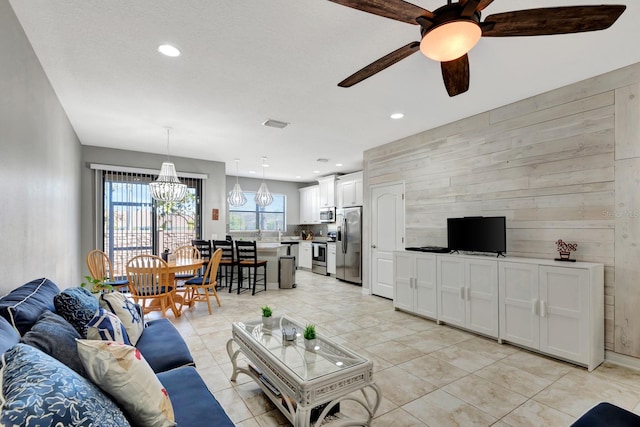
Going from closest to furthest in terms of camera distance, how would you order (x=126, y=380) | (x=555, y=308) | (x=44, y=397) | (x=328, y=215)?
1. (x=44, y=397)
2. (x=126, y=380)
3. (x=555, y=308)
4. (x=328, y=215)

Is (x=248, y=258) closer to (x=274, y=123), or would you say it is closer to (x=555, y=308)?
(x=274, y=123)

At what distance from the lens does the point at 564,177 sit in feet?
10.6

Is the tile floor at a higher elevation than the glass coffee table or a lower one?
lower

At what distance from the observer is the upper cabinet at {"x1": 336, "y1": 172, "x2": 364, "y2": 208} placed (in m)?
7.06

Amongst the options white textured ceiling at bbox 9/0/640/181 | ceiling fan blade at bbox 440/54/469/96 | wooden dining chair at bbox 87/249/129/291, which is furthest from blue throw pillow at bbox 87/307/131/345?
wooden dining chair at bbox 87/249/129/291

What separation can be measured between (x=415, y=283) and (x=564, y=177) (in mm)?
2197

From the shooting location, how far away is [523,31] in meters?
1.66

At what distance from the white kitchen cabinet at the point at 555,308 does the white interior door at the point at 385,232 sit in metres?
2.04

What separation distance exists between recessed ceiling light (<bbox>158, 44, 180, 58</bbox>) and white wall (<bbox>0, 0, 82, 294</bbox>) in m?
0.88

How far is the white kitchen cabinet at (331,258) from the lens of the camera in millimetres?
7848

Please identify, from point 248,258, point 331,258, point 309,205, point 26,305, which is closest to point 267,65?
point 26,305

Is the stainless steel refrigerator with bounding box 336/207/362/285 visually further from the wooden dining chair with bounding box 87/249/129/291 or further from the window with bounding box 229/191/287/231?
the wooden dining chair with bounding box 87/249/129/291

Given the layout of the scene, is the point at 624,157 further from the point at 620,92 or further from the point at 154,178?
the point at 154,178

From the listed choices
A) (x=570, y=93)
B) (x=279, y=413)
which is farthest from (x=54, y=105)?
(x=570, y=93)
